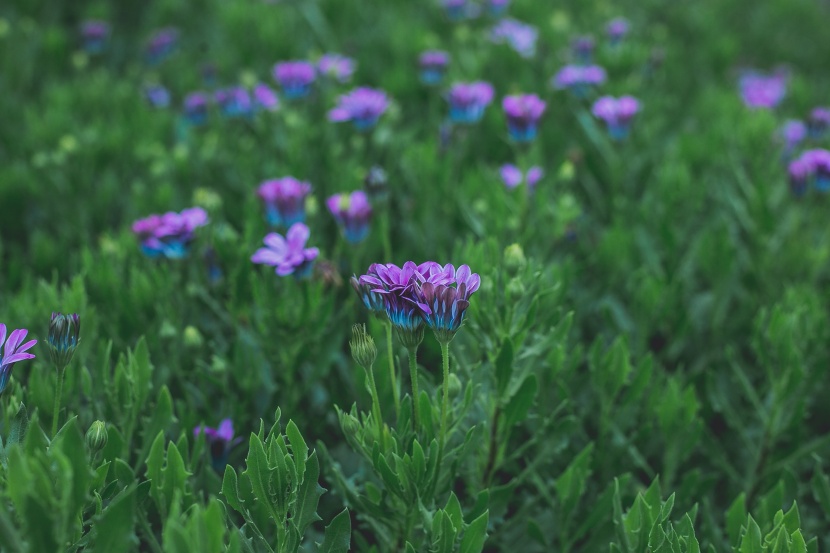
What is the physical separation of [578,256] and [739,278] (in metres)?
0.55

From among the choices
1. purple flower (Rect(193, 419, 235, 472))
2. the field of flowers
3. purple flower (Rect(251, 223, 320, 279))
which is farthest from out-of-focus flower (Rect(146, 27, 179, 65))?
purple flower (Rect(193, 419, 235, 472))

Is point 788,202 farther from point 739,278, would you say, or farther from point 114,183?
point 114,183

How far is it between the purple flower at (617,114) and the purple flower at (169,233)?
161 centimetres

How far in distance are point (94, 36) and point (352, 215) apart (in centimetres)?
257

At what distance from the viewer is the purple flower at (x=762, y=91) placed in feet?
12.1

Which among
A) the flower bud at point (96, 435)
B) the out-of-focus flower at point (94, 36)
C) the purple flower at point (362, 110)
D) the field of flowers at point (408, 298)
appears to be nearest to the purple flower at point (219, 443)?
the field of flowers at point (408, 298)

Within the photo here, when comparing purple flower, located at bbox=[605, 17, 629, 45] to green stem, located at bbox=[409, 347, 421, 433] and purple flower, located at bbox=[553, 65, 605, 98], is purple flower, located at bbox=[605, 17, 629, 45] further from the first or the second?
green stem, located at bbox=[409, 347, 421, 433]

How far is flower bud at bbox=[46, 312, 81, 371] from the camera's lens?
1.60 m

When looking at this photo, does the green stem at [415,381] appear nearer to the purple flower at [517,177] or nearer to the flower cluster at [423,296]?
the flower cluster at [423,296]

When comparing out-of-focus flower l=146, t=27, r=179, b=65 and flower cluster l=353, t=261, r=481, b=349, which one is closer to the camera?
flower cluster l=353, t=261, r=481, b=349

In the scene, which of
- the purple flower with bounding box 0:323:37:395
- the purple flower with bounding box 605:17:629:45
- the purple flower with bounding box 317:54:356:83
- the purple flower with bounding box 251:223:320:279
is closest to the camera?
the purple flower with bounding box 0:323:37:395

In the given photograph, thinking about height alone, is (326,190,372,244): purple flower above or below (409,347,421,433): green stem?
below

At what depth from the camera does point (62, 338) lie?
1605 millimetres

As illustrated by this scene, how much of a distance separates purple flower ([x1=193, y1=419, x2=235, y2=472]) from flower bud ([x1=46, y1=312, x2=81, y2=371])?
404mm
